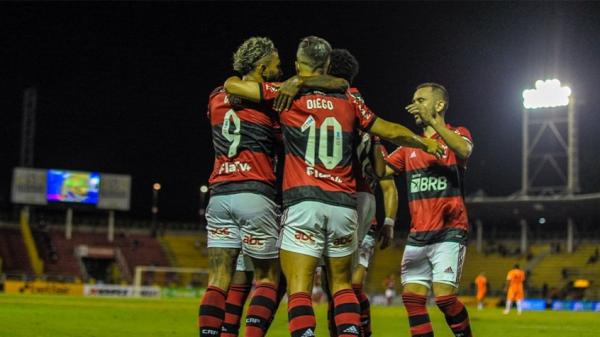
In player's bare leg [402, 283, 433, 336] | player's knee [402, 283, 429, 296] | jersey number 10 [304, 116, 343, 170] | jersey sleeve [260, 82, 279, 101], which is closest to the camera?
jersey number 10 [304, 116, 343, 170]

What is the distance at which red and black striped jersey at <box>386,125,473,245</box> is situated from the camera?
8.95m

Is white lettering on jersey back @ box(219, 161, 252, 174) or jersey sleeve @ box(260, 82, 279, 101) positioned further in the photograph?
white lettering on jersey back @ box(219, 161, 252, 174)

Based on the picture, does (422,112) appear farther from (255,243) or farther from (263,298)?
(263,298)

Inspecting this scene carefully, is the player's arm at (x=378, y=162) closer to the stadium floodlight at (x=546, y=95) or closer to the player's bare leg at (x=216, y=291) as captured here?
the player's bare leg at (x=216, y=291)

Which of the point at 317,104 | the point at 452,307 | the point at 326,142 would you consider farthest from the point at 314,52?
the point at 452,307

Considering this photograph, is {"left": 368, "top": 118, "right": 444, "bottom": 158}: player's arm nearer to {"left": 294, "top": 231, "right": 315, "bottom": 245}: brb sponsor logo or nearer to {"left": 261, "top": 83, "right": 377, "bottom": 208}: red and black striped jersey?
{"left": 261, "top": 83, "right": 377, "bottom": 208}: red and black striped jersey

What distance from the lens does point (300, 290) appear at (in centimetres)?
677

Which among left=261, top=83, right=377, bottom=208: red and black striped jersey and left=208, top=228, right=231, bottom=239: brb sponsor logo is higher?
left=261, top=83, right=377, bottom=208: red and black striped jersey

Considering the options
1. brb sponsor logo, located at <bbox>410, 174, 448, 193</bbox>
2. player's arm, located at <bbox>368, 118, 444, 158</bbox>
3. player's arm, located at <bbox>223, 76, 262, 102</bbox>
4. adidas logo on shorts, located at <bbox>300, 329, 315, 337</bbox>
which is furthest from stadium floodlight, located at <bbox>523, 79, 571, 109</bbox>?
adidas logo on shorts, located at <bbox>300, 329, 315, 337</bbox>

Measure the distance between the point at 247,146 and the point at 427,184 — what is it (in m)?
2.30

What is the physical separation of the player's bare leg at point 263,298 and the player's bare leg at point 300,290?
60 cm

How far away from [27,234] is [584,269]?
3917 cm

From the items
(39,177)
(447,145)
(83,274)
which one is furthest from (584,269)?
(447,145)

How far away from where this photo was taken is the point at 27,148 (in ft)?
207
